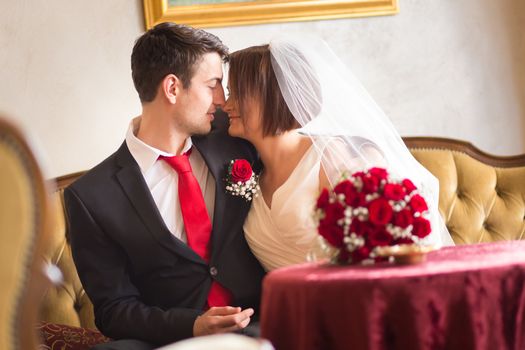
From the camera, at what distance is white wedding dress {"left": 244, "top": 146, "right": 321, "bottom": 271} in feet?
11.2

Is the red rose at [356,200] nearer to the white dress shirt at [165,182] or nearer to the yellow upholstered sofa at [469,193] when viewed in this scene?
the white dress shirt at [165,182]

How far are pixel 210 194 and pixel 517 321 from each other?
169 cm

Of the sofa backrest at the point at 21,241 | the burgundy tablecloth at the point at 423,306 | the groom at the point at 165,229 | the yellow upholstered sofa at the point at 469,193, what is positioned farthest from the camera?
the yellow upholstered sofa at the point at 469,193

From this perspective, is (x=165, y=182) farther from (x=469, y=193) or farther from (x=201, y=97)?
(x=469, y=193)

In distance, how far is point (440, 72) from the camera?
184 inches

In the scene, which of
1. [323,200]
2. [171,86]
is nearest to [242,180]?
[171,86]

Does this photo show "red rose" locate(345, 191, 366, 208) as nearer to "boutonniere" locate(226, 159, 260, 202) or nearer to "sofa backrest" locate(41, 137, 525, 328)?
"boutonniere" locate(226, 159, 260, 202)

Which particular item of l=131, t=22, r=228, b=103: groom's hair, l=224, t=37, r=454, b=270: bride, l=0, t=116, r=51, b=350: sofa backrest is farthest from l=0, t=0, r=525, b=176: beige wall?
l=0, t=116, r=51, b=350: sofa backrest

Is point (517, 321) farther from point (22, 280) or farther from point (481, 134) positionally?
point (481, 134)

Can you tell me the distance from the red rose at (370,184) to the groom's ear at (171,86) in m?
1.46

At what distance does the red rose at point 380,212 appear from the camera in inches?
97.0

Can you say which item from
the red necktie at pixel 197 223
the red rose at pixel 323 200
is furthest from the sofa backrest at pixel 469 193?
the red rose at pixel 323 200

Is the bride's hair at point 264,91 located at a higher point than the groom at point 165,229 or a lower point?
higher

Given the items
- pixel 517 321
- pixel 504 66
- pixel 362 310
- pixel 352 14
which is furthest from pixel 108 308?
pixel 504 66
